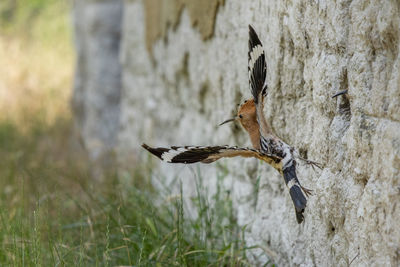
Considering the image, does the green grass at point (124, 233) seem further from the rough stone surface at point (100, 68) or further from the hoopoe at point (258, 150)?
the rough stone surface at point (100, 68)

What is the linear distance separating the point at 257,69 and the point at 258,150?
0.22m

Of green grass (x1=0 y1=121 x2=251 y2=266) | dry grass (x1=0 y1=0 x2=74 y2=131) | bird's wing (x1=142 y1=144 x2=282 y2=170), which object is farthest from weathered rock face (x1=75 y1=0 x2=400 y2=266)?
dry grass (x1=0 y1=0 x2=74 y2=131)

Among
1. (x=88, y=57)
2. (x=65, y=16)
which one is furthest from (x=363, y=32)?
(x=65, y=16)

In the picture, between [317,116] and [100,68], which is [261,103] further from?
[100,68]

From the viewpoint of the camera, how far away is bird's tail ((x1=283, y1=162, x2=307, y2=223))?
4.33 ft

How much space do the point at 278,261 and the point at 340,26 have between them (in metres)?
0.78

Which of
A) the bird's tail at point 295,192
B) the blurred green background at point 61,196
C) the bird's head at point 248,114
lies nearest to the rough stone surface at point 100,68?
the blurred green background at point 61,196

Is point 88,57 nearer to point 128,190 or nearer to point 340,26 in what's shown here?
point 128,190

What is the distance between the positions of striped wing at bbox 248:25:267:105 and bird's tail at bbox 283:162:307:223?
0.19 m

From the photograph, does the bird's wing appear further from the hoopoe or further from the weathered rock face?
the weathered rock face

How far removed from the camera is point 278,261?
181 centimetres

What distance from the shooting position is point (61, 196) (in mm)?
2719

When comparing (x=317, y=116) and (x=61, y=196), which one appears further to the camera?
(x=61, y=196)

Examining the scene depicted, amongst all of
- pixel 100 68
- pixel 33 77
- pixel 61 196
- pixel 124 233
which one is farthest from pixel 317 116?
pixel 33 77
